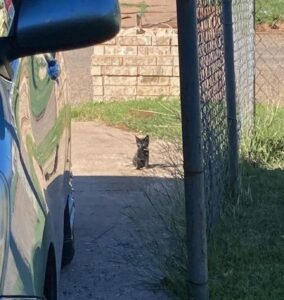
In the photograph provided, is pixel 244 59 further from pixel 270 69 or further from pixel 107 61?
pixel 270 69

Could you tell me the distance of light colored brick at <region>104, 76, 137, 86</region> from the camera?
1091 cm

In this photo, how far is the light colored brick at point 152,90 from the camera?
10953 mm

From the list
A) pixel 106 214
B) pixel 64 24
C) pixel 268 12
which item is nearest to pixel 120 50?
pixel 106 214

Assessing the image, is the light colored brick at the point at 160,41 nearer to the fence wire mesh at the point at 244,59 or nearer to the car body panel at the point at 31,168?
the fence wire mesh at the point at 244,59

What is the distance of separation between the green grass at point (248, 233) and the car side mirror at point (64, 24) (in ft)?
8.06

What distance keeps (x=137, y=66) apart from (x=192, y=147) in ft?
21.4

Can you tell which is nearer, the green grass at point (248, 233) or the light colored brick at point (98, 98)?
the green grass at point (248, 233)

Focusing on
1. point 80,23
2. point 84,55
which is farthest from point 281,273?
point 84,55

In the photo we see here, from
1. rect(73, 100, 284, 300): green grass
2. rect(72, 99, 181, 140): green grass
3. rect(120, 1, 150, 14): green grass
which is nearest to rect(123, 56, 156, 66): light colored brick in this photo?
rect(72, 99, 181, 140): green grass

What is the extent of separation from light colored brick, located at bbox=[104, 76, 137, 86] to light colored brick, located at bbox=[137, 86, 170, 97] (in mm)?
92

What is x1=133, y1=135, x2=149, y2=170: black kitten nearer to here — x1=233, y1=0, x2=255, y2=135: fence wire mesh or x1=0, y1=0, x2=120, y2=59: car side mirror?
x1=233, y1=0, x2=255, y2=135: fence wire mesh

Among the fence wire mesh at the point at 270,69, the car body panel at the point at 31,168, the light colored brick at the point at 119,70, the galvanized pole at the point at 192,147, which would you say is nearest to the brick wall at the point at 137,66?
the light colored brick at the point at 119,70

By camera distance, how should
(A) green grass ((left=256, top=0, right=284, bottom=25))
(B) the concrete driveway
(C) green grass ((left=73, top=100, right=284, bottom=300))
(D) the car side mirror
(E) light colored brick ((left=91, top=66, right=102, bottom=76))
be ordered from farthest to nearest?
(A) green grass ((left=256, top=0, right=284, bottom=25)) < (E) light colored brick ((left=91, top=66, right=102, bottom=76)) < (B) the concrete driveway < (C) green grass ((left=73, top=100, right=284, bottom=300)) < (D) the car side mirror

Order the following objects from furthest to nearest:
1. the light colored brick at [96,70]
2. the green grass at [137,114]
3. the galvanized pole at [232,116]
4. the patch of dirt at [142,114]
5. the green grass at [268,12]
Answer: the green grass at [268,12], the light colored brick at [96,70], the patch of dirt at [142,114], the green grass at [137,114], the galvanized pole at [232,116]
